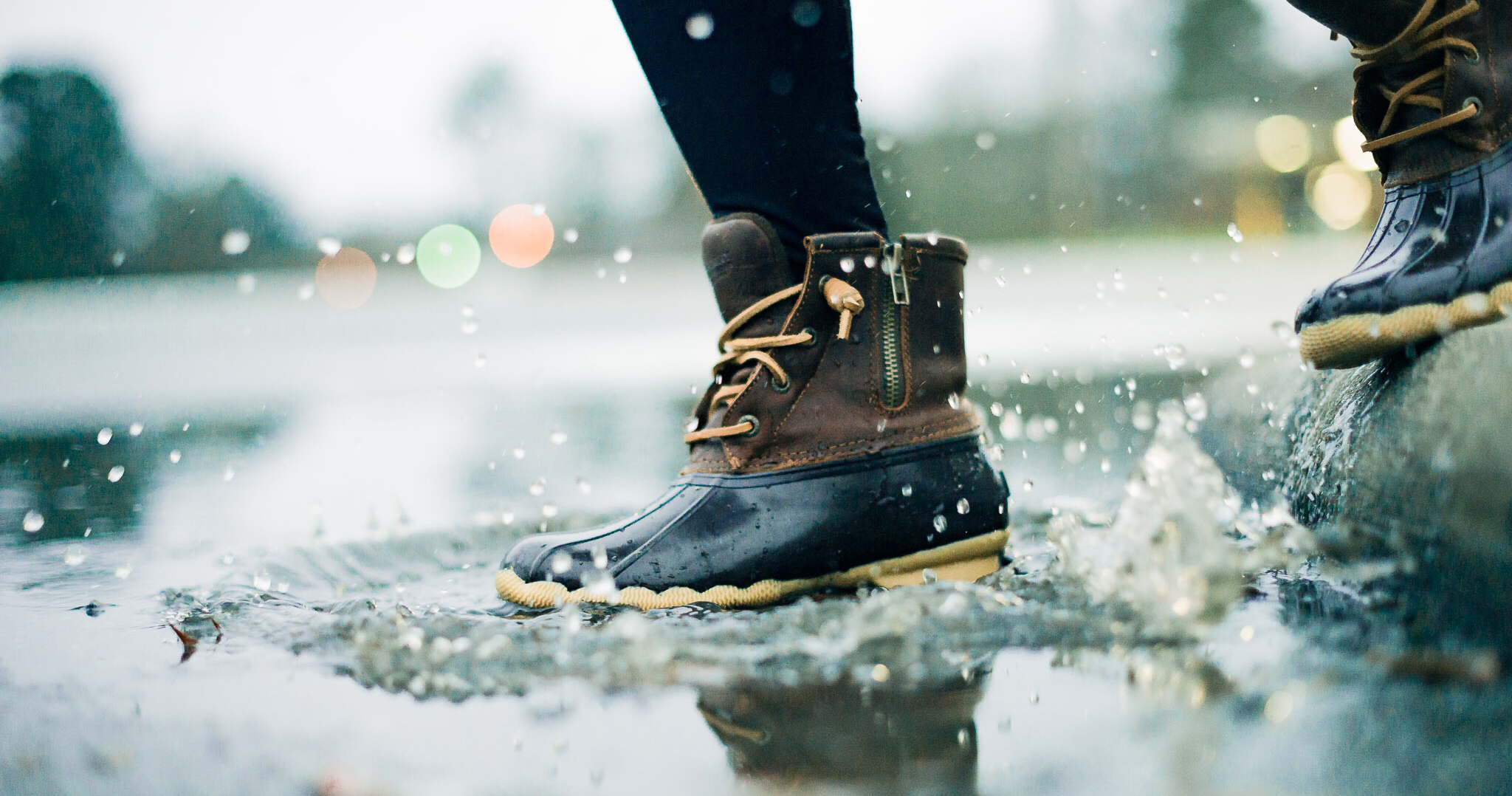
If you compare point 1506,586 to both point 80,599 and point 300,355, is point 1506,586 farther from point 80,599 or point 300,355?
point 300,355

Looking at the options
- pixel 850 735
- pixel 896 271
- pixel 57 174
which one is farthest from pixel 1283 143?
pixel 850 735

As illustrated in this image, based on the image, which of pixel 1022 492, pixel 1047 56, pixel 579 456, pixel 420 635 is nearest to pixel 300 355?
pixel 579 456

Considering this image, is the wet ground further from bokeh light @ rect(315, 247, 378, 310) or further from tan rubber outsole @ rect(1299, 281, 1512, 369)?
bokeh light @ rect(315, 247, 378, 310)

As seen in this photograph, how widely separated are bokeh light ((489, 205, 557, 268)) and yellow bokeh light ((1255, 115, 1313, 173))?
12.7 metres

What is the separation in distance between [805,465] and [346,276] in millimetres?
21706

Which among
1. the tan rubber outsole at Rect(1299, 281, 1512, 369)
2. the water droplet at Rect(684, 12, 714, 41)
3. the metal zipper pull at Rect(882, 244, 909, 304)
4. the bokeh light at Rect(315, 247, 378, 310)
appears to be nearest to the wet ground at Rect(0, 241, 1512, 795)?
the tan rubber outsole at Rect(1299, 281, 1512, 369)

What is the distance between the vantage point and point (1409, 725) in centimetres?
70

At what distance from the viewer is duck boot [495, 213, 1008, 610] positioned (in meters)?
1.30

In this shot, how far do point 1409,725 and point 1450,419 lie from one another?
1.62 feet

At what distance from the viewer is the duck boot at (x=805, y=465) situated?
130cm

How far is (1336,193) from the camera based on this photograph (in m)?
18.0

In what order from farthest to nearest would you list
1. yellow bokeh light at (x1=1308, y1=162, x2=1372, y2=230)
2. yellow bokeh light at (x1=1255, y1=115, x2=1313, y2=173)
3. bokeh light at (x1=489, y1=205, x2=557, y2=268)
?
bokeh light at (x1=489, y1=205, x2=557, y2=268)
yellow bokeh light at (x1=1255, y1=115, x2=1313, y2=173)
yellow bokeh light at (x1=1308, y1=162, x2=1372, y2=230)

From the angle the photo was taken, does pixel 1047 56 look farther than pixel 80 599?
Yes

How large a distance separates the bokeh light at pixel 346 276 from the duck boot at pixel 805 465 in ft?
48.9
